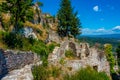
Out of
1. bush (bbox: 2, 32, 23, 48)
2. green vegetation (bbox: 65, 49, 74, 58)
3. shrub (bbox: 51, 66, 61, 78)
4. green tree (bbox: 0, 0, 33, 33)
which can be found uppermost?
green tree (bbox: 0, 0, 33, 33)

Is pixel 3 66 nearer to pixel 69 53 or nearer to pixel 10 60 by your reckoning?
pixel 10 60

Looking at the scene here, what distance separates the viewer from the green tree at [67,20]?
274 ft

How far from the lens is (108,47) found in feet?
282

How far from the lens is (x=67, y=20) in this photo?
8456 centimetres

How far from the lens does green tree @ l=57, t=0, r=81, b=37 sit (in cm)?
8362

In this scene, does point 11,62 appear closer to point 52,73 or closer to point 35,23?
point 52,73

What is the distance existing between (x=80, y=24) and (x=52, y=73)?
2473 inches

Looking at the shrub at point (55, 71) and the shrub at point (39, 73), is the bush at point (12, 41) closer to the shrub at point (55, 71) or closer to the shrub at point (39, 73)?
the shrub at point (55, 71)

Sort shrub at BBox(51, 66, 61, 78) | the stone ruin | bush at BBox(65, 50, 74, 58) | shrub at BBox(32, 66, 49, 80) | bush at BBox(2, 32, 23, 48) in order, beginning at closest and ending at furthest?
shrub at BBox(32, 66, 49, 80) < shrub at BBox(51, 66, 61, 78) < the stone ruin < bush at BBox(65, 50, 74, 58) < bush at BBox(2, 32, 23, 48)

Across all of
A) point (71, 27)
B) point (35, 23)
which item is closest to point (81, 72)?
point (35, 23)

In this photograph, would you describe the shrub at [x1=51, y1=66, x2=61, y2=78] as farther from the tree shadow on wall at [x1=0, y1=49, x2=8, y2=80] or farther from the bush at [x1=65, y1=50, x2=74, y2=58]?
the bush at [x1=65, y1=50, x2=74, y2=58]

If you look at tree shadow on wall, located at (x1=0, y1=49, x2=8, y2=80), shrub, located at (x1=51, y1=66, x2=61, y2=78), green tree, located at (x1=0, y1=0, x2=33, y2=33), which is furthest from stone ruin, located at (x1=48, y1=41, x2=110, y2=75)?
tree shadow on wall, located at (x1=0, y1=49, x2=8, y2=80)

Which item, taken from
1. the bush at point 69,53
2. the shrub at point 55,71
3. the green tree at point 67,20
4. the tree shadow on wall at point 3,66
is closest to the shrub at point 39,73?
the shrub at point 55,71

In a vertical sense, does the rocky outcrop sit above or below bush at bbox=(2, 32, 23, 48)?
below
